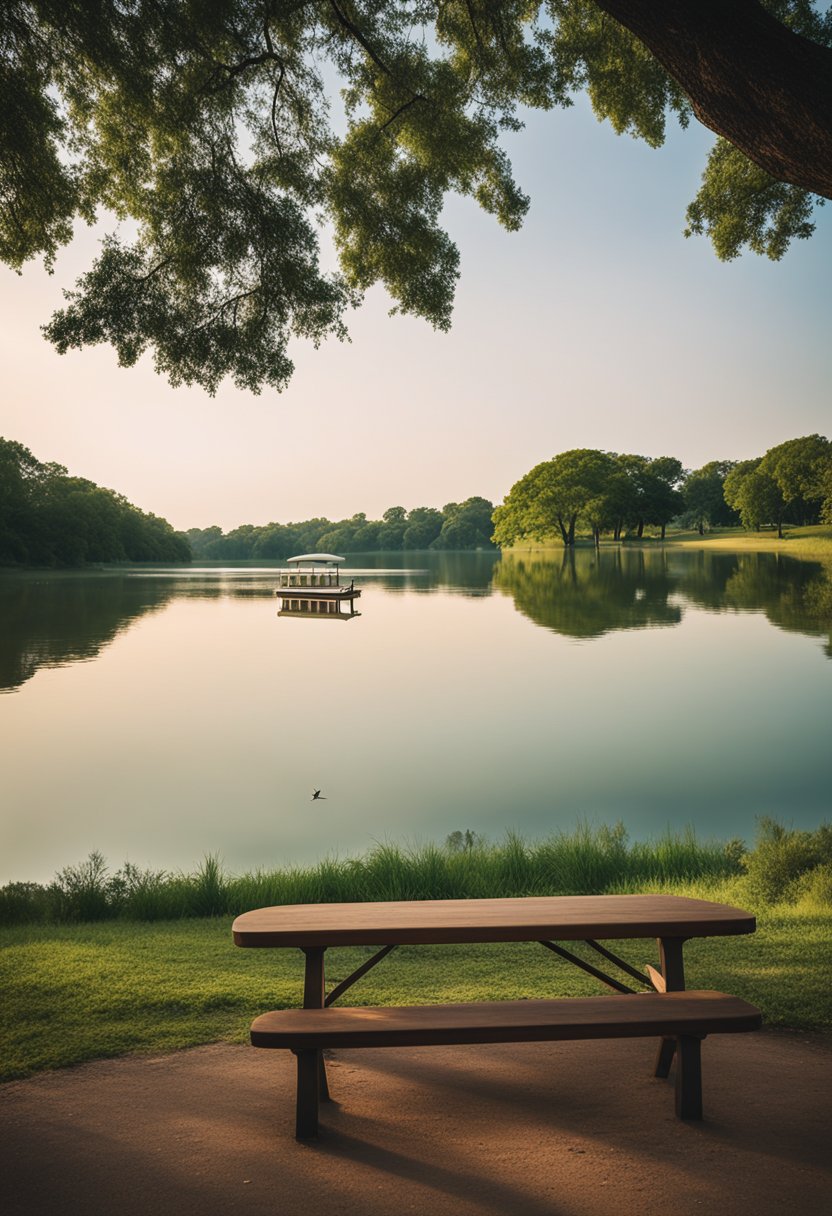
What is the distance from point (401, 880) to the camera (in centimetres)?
731

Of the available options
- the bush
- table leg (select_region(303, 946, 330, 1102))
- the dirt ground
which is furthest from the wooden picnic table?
the bush

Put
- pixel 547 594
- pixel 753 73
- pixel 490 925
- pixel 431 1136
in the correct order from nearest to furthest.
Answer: pixel 431 1136
pixel 490 925
pixel 753 73
pixel 547 594

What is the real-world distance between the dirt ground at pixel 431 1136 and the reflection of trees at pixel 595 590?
32.2 meters

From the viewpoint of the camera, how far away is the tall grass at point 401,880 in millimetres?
7184

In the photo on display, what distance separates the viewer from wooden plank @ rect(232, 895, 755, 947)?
294cm

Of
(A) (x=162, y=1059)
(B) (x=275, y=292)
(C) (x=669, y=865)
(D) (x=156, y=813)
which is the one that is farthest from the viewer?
(D) (x=156, y=813)

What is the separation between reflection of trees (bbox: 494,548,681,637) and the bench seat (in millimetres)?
32561

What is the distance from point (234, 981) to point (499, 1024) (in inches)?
91.6

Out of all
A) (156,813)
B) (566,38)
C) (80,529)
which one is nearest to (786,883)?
(566,38)

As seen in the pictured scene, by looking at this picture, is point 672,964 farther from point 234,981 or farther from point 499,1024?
point 234,981

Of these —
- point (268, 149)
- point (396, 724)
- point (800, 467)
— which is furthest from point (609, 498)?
point (268, 149)

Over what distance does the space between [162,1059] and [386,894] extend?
3.67 metres

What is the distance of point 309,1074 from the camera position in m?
2.84

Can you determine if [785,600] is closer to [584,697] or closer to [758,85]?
[584,697]
